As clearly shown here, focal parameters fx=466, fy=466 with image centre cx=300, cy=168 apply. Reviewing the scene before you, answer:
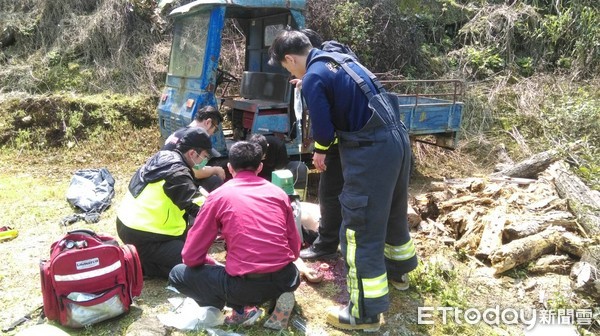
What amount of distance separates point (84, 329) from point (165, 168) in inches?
46.3

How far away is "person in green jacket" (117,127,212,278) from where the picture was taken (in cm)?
338

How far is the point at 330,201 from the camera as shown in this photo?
3725 mm

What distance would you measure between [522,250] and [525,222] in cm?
46

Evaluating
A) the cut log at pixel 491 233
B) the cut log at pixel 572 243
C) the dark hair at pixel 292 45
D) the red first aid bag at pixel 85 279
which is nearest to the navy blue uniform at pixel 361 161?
the dark hair at pixel 292 45

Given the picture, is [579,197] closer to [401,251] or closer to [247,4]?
[401,251]

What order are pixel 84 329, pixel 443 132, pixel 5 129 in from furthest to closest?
pixel 5 129 → pixel 443 132 → pixel 84 329

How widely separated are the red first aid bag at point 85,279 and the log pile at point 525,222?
9.31 feet

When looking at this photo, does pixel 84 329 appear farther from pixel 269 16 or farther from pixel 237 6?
pixel 269 16

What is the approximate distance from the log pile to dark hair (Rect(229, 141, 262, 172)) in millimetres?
2293

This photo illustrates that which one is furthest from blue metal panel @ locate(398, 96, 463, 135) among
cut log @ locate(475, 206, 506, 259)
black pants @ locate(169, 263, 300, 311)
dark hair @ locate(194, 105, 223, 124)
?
black pants @ locate(169, 263, 300, 311)

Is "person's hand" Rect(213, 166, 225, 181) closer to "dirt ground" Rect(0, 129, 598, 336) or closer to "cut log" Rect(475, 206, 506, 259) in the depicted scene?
"dirt ground" Rect(0, 129, 598, 336)

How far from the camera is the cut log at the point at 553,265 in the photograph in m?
3.86

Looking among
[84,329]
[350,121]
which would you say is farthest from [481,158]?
[84,329]

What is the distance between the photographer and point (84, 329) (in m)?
2.95
